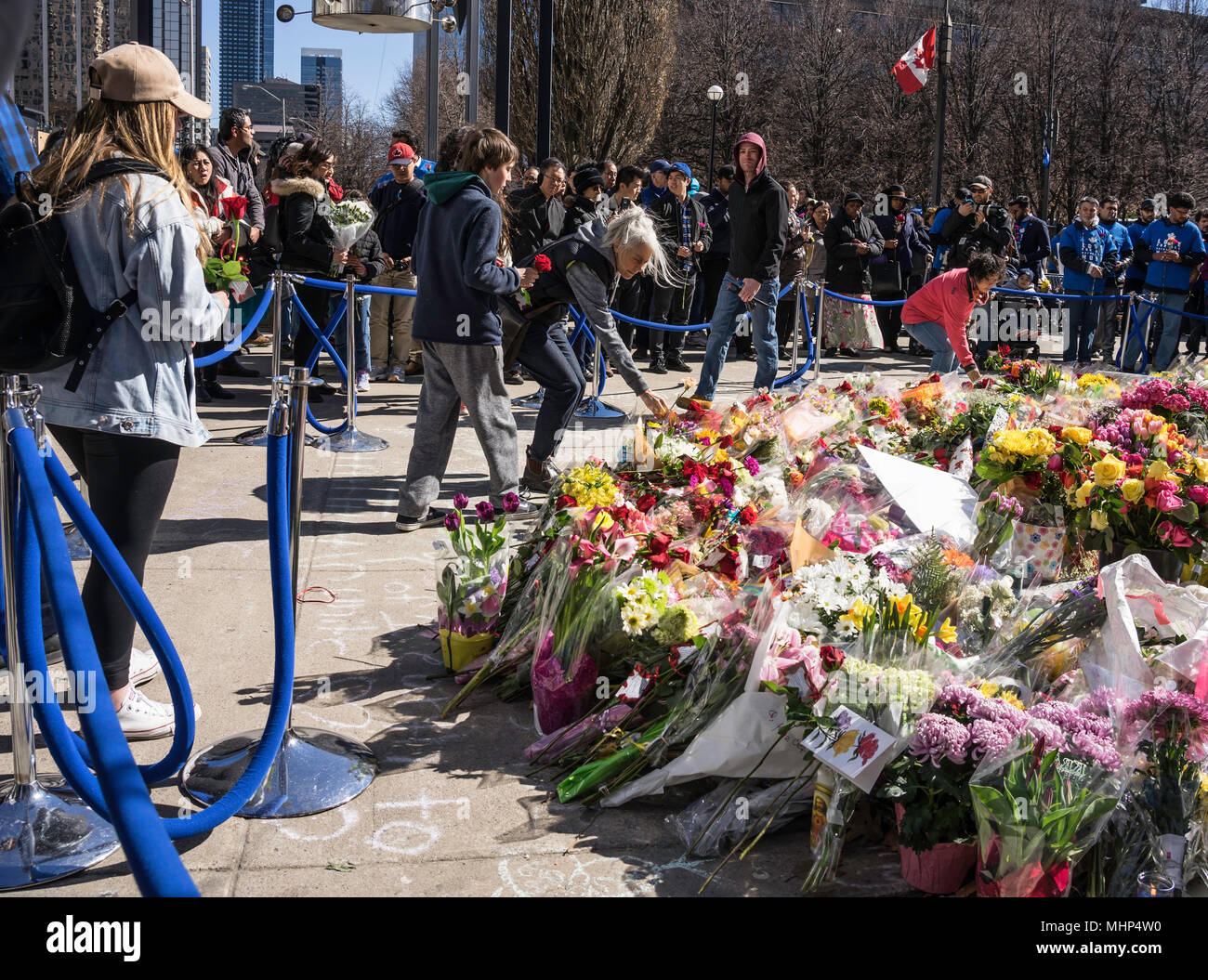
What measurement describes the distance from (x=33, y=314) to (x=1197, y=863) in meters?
3.11

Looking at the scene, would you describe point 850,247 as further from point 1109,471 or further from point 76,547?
point 76,547

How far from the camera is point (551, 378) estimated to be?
22.4ft

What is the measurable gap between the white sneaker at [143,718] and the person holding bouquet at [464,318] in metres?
2.28

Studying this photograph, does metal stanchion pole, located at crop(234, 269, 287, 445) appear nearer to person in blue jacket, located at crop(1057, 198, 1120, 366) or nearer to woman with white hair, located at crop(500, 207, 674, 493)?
woman with white hair, located at crop(500, 207, 674, 493)

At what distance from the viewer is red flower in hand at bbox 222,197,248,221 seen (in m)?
9.20

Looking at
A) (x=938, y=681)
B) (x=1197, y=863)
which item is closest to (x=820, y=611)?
(x=938, y=681)

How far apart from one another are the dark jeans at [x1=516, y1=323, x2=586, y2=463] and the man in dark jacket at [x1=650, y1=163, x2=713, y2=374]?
5.40m

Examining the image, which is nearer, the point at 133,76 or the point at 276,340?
the point at 133,76

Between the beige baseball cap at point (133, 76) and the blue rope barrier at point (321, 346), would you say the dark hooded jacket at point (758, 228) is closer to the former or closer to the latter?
the blue rope barrier at point (321, 346)

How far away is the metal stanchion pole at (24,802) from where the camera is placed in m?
2.93

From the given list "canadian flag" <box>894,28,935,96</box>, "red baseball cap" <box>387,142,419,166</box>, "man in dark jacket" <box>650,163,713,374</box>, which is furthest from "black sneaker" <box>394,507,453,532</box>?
"canadian flag" <box>894,28,935,96</box>

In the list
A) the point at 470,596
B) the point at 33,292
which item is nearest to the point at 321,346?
the point at 470,596

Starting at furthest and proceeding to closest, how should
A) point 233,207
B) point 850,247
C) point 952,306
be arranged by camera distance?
1. point 850,247
2. point 233,207
3. point 952,306

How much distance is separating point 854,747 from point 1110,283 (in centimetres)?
1390
